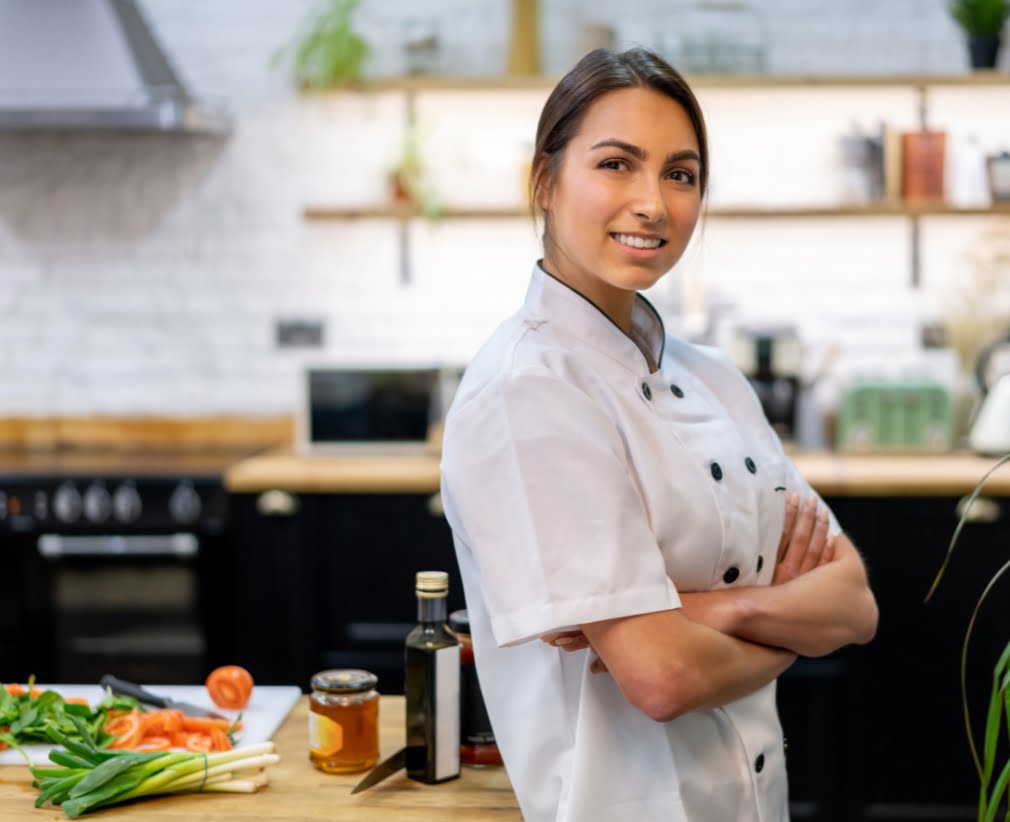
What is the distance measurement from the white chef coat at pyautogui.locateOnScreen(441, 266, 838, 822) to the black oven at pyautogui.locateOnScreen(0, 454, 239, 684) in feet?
7.66

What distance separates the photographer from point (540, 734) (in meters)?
1.49

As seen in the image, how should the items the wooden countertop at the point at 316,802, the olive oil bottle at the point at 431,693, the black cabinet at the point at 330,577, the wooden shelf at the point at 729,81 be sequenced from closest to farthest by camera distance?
1. the wooden countertop at the point at 316,802
2. the olive oil bottle at the point at 431,693
3. the black cabinet at the point at 330,577
4. the wooden shelf at the point at 729,81

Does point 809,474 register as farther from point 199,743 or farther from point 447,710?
point 199,743

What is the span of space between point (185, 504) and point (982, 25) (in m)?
2.88

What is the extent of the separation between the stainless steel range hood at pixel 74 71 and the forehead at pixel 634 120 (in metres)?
2.71

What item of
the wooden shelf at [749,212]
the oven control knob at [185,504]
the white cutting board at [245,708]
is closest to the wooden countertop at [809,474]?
the oven control knob at [185,504]

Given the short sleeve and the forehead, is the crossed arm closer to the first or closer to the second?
the short sleeve

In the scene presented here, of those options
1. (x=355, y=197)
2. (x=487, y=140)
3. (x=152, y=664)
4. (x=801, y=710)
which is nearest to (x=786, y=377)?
(x=801, y=710)

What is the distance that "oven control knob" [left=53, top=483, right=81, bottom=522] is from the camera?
3.76 metres

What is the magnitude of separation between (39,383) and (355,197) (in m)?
1.29

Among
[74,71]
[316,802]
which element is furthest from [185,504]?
[316,802]

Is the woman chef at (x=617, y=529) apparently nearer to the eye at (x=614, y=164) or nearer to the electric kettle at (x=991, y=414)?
the eye at (x=614, y=164)

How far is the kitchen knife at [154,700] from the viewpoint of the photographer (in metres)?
1.79

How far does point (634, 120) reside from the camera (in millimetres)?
1518
